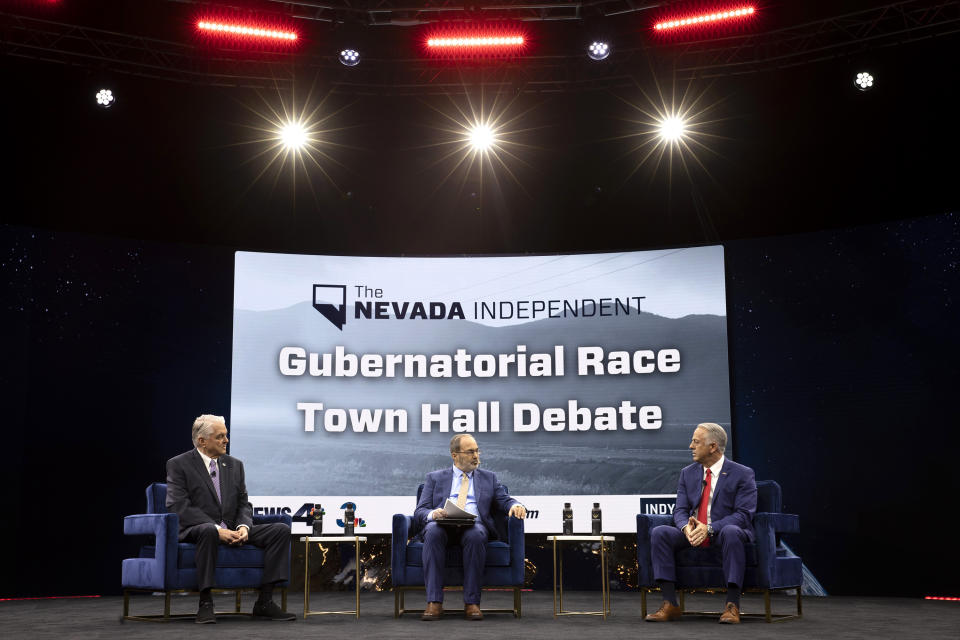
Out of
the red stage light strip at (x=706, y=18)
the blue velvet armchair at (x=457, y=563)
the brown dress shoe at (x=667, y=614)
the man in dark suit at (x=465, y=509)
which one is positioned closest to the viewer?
the brown dress shoe at (x=667, y=614)

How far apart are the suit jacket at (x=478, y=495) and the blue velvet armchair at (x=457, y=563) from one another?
140 mm

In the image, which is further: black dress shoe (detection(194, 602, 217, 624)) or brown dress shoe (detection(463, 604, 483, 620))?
brown dress shoe (detection(463, 604, 483, 620))

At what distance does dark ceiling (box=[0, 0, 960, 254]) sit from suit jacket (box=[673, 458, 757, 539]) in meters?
3.42

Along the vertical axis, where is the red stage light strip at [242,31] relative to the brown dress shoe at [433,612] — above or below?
above

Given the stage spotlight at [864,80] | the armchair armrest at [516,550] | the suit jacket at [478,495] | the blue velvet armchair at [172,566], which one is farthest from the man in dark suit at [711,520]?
the stage spotlight at [864,80]

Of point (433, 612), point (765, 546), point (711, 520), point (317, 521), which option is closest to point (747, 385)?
point (711, 520)

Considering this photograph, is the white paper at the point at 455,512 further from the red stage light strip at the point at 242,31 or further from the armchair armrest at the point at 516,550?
the red stage light strip at the point at 242,31

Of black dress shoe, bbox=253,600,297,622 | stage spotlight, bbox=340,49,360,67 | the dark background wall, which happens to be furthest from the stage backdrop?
black dress shoe, bbox=253,600,297,622

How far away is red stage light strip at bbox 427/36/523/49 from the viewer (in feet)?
23.4

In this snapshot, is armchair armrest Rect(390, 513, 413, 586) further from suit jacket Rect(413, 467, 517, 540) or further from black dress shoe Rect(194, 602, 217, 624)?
black dress shoe Rect(194, 602, 217, 624)

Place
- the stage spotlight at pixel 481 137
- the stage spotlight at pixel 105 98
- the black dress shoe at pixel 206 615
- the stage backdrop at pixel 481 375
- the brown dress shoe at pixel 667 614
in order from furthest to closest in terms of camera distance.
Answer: the stage spotlight at pixel 481 137 → the stage backdrop at pixel 481 375 → the stage spotlight at pixel 105 98 → the brown dress shoe at pixel 667 614 → the black dress shoe at pixel 206 615

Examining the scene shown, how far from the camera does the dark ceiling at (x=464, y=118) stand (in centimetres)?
714

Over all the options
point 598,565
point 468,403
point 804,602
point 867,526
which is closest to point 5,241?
point 468,403

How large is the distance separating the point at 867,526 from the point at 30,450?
6.36 meters
